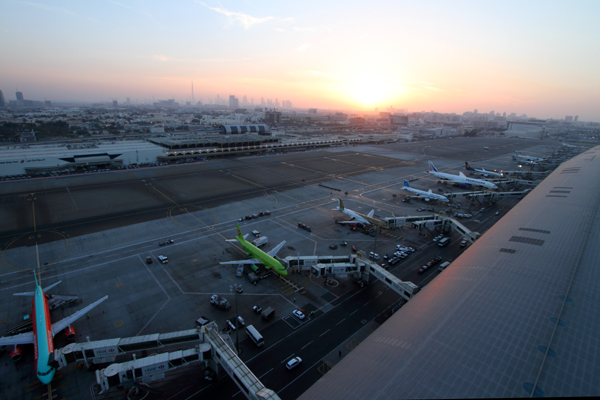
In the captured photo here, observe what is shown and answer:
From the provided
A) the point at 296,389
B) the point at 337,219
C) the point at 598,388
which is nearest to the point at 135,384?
the point at 296,389

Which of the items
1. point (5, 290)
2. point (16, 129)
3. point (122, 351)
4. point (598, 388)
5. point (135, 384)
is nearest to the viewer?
point (598, 388)

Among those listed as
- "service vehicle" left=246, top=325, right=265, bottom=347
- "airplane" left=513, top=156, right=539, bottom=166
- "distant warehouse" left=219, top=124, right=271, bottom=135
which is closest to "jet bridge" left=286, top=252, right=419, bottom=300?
"service vehicle" left=246, top=325, right=265, bottom=347

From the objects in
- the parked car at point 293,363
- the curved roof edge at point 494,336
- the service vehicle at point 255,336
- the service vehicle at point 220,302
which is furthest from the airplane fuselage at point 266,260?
the curved roof edge at point 494,336

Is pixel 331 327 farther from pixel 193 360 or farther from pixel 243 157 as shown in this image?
pixel 243 157

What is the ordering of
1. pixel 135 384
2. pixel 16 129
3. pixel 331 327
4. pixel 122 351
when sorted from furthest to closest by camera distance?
pixel 16 129 < pixel 331 327 < pixel 122 351 < pixel 135 384

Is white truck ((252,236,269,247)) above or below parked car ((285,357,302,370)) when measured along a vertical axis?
above

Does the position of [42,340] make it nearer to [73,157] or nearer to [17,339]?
[17,339]

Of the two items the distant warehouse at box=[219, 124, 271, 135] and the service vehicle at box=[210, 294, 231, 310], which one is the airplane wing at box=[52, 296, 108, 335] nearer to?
the service vehicle at box=[210, 294, 231, 310]
